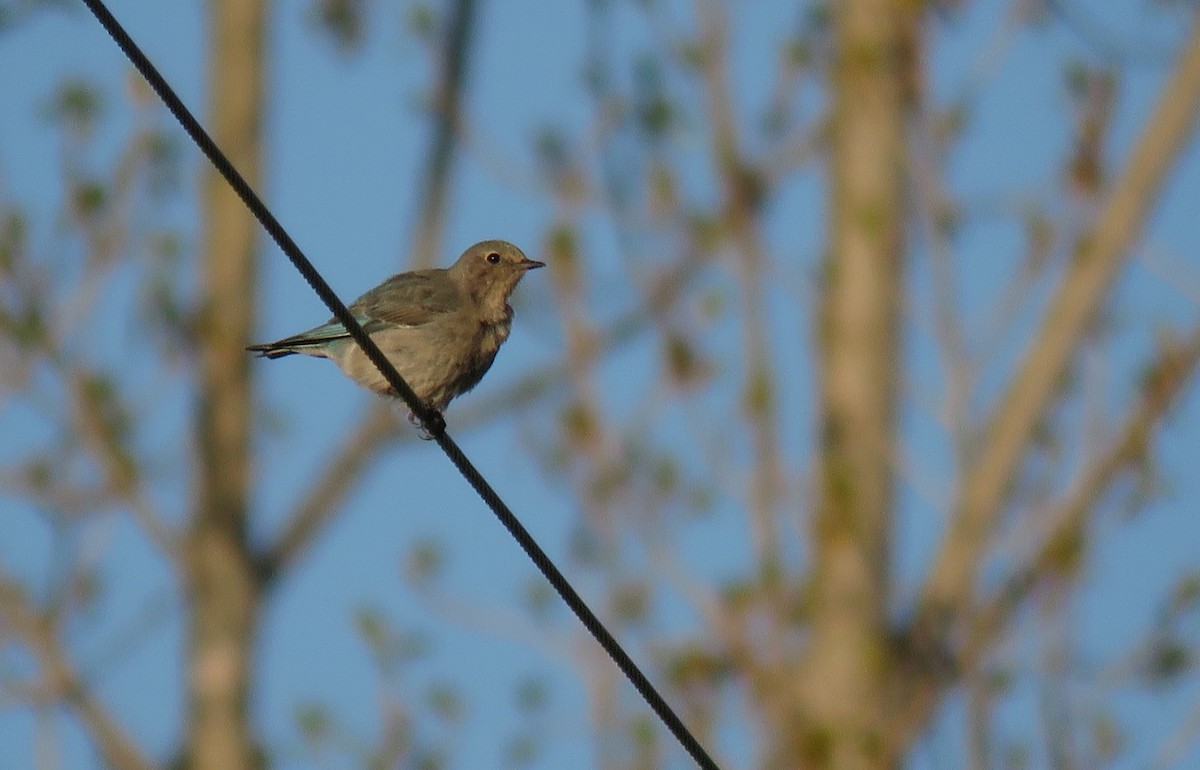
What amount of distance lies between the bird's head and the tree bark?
5674 mm

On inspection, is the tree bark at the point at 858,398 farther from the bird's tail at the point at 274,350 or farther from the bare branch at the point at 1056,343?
the bird's tail at the point at 274,350

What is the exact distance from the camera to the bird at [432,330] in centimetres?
768

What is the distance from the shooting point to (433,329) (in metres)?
7.78

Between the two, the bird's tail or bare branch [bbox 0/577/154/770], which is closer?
the bird's tail

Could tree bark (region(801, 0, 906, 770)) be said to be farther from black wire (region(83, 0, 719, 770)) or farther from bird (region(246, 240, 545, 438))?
black wire (region(83, 0, 719, 770))

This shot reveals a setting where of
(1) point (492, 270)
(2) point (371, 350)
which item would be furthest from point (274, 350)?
(2) point (371, 350)

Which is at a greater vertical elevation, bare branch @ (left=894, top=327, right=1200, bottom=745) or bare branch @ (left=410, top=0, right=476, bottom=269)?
bare branch @ (left=410, top=0, right=476, bottom=269)

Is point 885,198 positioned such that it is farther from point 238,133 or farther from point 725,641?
point 238,133

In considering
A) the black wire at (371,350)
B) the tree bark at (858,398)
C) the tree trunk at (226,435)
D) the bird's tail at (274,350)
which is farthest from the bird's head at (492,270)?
the tree trunk at (226,435)

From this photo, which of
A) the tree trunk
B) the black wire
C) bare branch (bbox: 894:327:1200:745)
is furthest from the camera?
the tree trunk

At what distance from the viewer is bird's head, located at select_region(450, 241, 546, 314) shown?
8.18 m

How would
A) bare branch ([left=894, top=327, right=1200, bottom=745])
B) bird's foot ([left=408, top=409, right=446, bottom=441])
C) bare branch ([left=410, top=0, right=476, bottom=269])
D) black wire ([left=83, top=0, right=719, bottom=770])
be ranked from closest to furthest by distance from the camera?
black wire ([left=83, top=0, right=719, bottom=770]) < bird's foot ([left=408, top=409, right=446, bottom=441]) < bare branch ([left=894, top=327, right=1200, bottom=745]) < bare branch ([left=410, top=0, right=476, bottom=269])

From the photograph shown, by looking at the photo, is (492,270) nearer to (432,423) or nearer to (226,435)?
(432,423)

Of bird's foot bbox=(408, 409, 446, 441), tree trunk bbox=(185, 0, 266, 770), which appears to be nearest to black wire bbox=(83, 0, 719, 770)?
bird's foot bbox=(408, 409, 446, 441)
